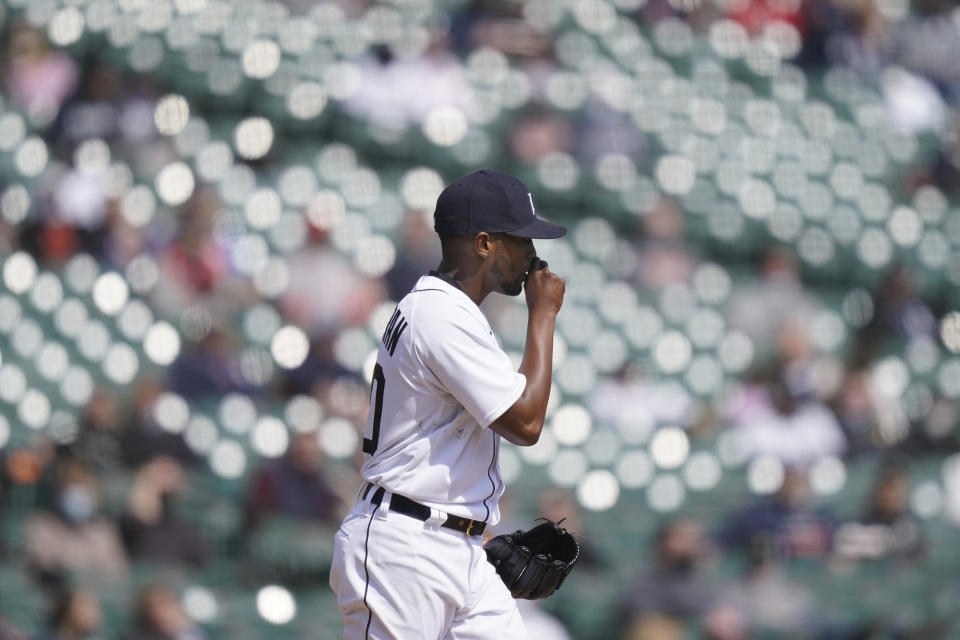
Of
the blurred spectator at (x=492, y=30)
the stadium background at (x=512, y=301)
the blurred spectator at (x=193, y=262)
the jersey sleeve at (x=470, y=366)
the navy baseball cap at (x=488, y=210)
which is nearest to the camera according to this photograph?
the jersey sleeve at (x=470, y=366)

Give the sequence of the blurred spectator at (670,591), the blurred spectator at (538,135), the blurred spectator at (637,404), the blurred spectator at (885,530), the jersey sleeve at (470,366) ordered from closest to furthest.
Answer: the jersey sleeve at (470,366), the blurred spectator at (670,591), the blurred spectator at (885,530), the blurred spectator at (637,404), the blurred spectator at (538,135)

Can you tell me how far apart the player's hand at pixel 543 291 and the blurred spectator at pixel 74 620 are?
3.71 metres

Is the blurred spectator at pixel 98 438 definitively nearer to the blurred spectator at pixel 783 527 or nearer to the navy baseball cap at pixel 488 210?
the blurred spectator at pixel 783 527

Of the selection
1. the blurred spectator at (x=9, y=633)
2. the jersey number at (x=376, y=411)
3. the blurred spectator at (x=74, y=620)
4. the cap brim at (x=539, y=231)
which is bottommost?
the blurred spectator at (x=9, y=633)

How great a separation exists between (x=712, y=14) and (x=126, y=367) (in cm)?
476

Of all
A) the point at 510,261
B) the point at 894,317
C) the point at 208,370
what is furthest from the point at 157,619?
the point at 894,317

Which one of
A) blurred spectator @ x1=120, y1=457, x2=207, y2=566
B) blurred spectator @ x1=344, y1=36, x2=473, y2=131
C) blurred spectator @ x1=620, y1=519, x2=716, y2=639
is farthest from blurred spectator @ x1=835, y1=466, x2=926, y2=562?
blurred spectator @ x1=344, y1=36, x2=473, y2=131

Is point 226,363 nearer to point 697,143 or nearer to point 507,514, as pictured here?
point 507,514

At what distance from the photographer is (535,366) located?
99.1 inches

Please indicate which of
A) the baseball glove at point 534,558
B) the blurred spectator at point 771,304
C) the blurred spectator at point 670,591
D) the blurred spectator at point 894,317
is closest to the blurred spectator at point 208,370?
the blurred spectator at point 670,591

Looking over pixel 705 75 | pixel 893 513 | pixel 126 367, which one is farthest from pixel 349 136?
pixel 893 513

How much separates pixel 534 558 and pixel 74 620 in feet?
11.3

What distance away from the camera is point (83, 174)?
7.59m

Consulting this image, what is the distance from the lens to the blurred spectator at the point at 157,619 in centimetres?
550
